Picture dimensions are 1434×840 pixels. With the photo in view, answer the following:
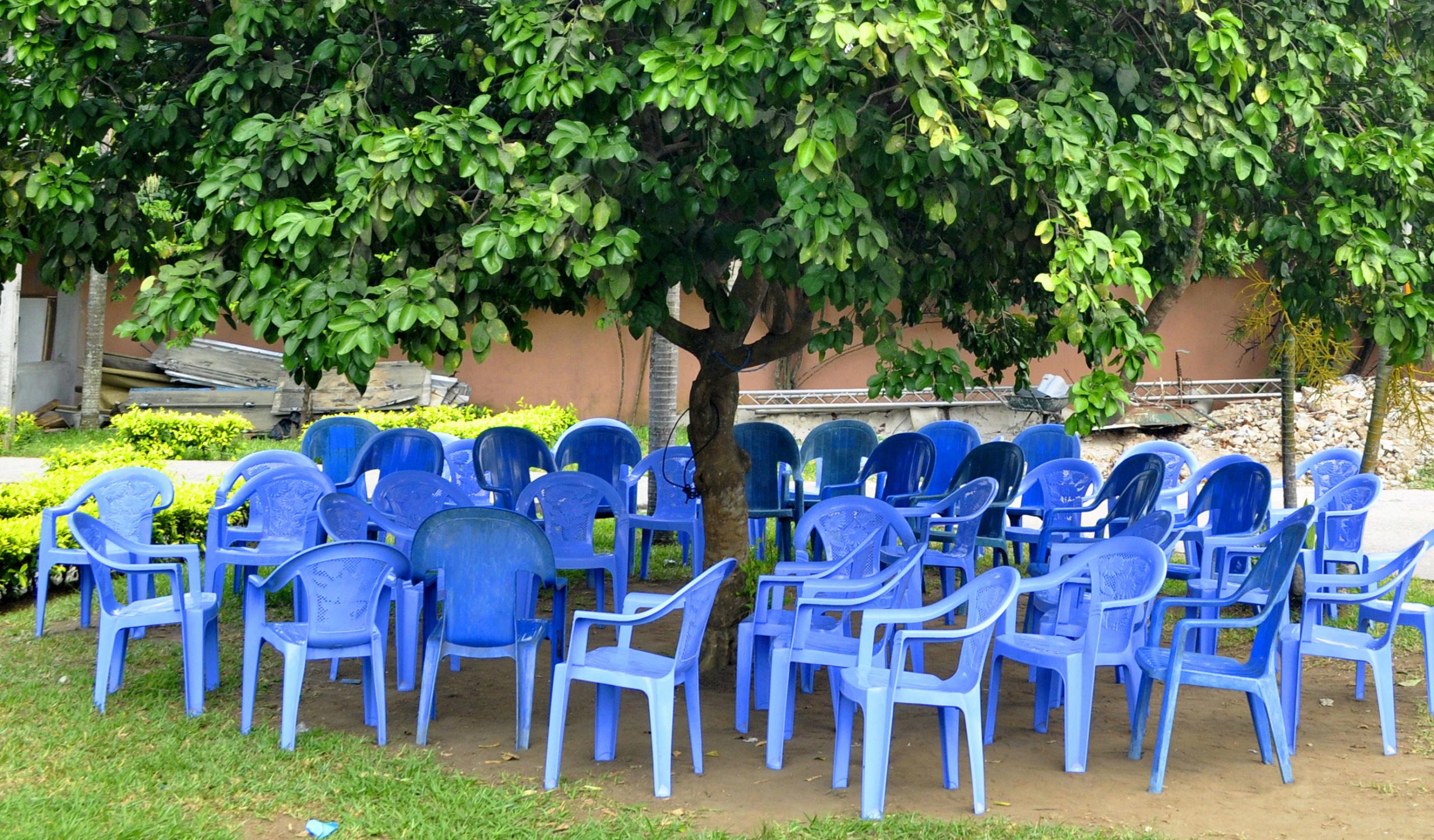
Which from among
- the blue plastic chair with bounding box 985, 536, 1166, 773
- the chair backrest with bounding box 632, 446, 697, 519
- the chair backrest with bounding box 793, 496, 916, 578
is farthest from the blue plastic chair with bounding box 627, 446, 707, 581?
the blue plastic chair with bounding box 985, 536, 1166, 773

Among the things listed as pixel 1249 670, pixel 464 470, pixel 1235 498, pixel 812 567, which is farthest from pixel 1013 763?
pixel 464 470

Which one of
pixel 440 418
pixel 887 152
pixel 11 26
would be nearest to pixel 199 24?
pixel 11 26

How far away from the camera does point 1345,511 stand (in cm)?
770

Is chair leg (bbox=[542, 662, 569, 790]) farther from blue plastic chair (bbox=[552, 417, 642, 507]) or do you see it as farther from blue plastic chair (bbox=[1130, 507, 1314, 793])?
blue plastic chair (bbox=[552, 417, 642, 507])

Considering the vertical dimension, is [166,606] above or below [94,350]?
below

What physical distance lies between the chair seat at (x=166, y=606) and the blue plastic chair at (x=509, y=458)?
9.49 feet

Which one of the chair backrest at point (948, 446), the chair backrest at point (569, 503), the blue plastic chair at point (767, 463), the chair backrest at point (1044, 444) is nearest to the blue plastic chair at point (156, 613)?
the chair backrest at point (569, 503)

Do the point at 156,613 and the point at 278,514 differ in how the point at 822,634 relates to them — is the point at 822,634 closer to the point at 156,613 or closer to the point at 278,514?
the point at 156,613

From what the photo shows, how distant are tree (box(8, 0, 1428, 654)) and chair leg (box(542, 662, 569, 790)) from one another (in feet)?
4.45

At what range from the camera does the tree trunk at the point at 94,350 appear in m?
16.8

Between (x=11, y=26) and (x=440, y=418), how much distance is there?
37.9ft

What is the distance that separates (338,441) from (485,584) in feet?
16.4

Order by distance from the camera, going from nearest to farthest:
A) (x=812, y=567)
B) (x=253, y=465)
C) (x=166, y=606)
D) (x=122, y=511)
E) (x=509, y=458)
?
(x=166, y=606), (x=812, y=567), (x=122, y=511), (x=253, y=465), (x=509, y=458)

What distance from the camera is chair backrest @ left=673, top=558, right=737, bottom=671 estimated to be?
203 inches
